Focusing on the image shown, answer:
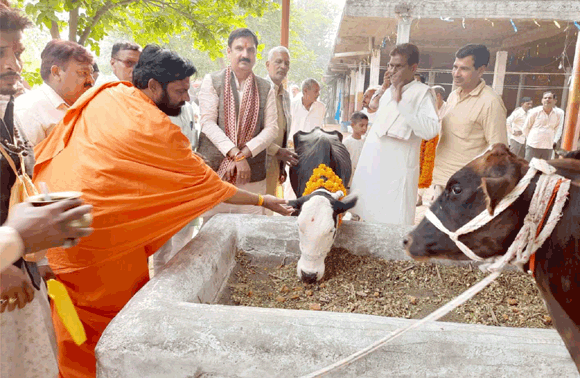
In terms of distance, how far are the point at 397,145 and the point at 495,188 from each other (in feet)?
7.21

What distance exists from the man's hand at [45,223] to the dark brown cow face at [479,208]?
1.12 meters

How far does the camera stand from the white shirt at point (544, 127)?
766 centimetres

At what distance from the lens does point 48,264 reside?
200 centimetres

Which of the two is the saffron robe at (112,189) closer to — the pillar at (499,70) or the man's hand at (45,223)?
the man's hand at (45,223)

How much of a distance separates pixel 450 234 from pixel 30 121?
2.40m

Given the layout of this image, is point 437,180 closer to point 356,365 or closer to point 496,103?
point 496,103

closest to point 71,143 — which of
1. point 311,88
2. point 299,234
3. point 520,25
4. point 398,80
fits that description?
point 299,234

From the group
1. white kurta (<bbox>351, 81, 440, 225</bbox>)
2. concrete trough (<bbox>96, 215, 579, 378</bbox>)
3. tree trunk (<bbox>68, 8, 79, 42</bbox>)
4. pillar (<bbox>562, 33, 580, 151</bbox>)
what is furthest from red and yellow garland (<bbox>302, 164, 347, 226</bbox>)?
pillar (<bbox>562, 33, 580, 151</bbox>)

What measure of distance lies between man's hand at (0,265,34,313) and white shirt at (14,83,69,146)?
47.7 inches

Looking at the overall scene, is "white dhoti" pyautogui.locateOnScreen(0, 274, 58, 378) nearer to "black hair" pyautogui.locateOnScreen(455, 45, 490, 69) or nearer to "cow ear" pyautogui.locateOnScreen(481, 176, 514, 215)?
"cow ear" pyautogui.locateOnScreen(481, 176, 514, 215)

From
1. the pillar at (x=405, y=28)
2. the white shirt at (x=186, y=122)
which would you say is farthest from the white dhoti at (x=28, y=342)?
the pillar at (x=405, y=28)

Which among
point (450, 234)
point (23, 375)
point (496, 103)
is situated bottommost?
point (23, 375)

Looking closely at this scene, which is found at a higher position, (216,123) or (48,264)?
(216,123)

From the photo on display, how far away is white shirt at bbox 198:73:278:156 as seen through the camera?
3.32 m
